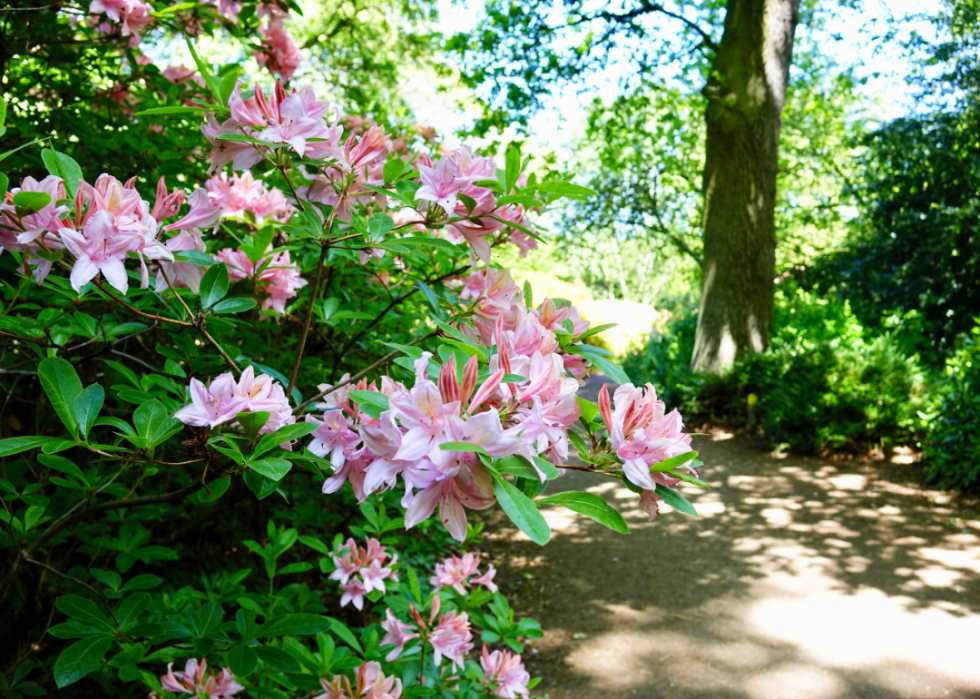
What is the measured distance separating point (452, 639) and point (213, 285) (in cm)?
117

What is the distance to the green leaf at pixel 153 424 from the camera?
0.95 m

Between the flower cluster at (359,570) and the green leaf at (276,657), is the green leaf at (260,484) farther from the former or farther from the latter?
the flower cluster at (359,570)

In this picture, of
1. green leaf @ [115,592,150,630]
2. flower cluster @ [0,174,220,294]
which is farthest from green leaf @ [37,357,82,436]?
green leaf @ [115,592,150,630]

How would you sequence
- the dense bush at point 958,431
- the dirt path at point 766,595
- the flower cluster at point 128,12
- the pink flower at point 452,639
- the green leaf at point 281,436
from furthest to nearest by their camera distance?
the dense bush at point 958,431 < the dirt path at point 766,595 < the pink flower at point 452,639 < the flower cluster at point 128,12 < the green leaf at point 281,436

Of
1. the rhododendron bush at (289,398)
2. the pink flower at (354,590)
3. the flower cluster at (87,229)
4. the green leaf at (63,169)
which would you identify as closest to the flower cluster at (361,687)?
the rhododendron bush at (289,398)

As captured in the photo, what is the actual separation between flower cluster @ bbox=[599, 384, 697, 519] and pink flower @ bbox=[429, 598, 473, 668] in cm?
110

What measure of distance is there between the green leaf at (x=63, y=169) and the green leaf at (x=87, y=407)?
293 millimetres

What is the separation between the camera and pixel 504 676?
1893mm

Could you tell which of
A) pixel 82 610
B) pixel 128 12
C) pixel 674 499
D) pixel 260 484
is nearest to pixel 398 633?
pixel 82 610

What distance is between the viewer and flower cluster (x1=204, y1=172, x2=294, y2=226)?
1.76 m

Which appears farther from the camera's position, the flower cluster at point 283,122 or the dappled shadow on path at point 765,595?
the dappled shadow on path at point 765,595

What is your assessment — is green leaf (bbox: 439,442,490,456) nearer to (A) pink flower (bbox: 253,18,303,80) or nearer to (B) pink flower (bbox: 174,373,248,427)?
(B) pink flower (bbox: 174,373,248,427)

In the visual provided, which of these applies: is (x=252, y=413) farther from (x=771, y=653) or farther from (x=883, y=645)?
(x=883, y=645)

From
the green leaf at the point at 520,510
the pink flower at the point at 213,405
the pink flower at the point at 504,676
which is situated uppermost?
the pink flower at the point at 213,405
